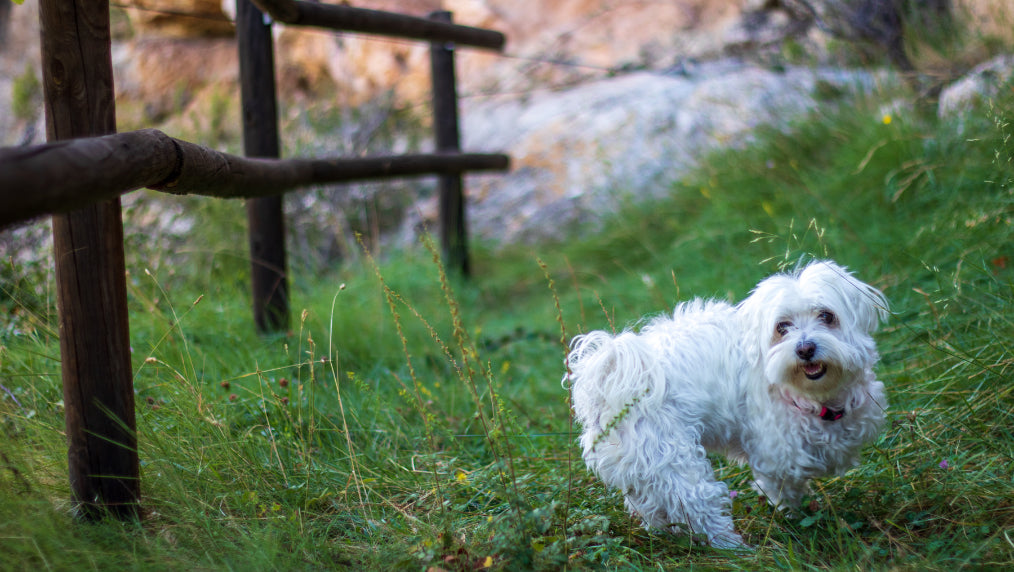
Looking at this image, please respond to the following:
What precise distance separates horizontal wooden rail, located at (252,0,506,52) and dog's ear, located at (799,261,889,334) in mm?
2909

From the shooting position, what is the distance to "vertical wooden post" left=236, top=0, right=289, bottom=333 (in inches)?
160

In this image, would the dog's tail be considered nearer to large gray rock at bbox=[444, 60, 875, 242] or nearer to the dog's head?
the dog's head

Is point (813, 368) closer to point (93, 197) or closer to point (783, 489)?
point (783, 489)

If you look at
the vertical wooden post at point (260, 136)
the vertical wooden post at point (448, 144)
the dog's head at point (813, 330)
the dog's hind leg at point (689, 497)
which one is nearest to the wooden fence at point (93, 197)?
the vertical wooden post at point (260, 136)

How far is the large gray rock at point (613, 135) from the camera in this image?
274 inches

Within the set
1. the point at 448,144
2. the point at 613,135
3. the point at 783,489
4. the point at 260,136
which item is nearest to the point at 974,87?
the point at 613,135

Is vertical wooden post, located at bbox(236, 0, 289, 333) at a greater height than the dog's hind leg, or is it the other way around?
vertical wooden post, located at bbox(236, 0, 289, 333)

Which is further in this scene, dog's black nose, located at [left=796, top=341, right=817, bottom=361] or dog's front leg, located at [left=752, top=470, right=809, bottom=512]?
dog's front leg, located at [left=752, top=470, right=809, bottom=512]

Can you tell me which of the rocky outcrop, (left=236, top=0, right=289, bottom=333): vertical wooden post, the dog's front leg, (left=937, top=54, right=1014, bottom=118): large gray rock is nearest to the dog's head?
the dog's front leg

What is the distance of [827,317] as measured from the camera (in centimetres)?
235

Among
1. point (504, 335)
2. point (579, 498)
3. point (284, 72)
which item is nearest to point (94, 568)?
point (579, 498)

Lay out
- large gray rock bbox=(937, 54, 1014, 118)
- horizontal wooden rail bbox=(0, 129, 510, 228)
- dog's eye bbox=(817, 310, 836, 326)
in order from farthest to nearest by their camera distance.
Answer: large gray rock bbox=(937, 54, 1014, 118), dog's eye bbox=(817, 310, 836, 326), horizontal wooden rail bbox=(0, 129, 510, 228)

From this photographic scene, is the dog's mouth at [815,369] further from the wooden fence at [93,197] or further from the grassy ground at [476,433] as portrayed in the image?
the wooden fence at [93,197]

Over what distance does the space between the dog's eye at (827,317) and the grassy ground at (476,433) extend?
1.27ft
